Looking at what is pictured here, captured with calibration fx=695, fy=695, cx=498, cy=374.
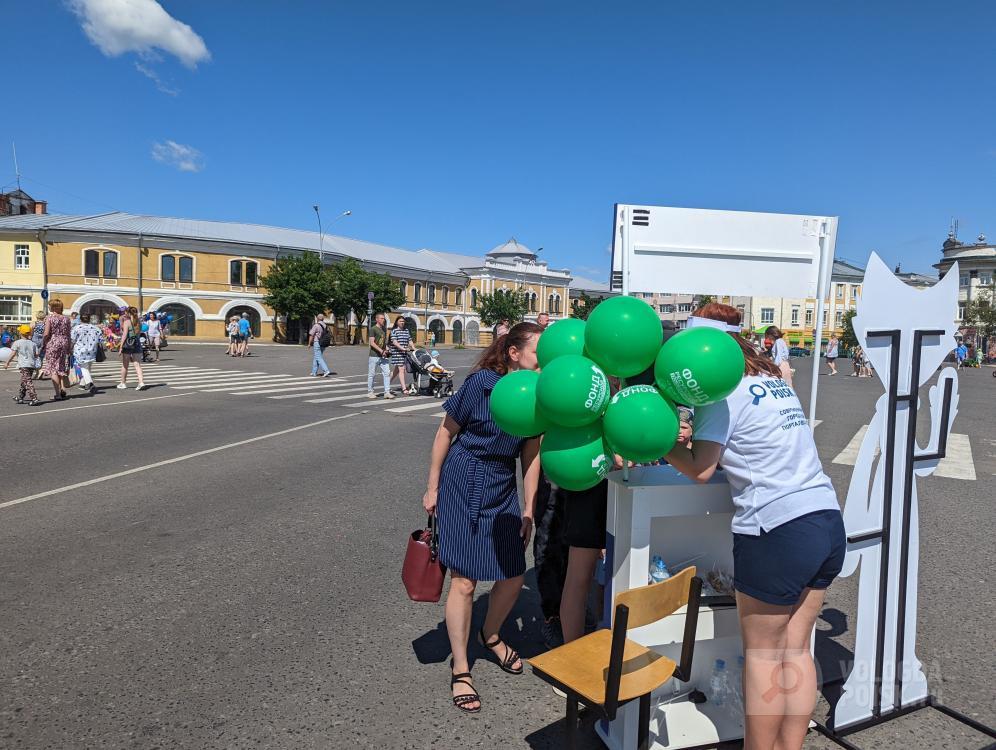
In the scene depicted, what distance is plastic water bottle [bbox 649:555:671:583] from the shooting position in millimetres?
2949

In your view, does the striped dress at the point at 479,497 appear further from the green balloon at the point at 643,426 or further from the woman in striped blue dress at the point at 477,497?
the green balloon at the point at 643,426

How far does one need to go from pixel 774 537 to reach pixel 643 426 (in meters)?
0.60

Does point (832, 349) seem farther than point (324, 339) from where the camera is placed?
Yes

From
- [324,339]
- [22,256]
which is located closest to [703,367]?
[324,339]

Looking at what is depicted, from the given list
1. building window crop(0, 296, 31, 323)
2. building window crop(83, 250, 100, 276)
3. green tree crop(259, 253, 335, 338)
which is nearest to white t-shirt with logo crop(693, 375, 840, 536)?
green tree crop(259, 253, 335, 338)

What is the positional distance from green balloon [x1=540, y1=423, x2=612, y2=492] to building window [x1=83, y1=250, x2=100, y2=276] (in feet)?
180

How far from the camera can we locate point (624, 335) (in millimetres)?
2600

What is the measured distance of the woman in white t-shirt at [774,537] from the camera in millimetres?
2432

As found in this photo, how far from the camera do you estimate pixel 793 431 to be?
Result: 8.24ft

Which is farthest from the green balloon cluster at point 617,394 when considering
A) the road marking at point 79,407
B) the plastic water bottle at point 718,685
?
the road marking at point 79,407

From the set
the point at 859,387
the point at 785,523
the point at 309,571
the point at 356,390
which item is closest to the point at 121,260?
the point at 356,390

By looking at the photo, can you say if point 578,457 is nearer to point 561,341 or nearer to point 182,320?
point 561,341

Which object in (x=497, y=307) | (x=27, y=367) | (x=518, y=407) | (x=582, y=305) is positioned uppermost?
(x=582, y=305)

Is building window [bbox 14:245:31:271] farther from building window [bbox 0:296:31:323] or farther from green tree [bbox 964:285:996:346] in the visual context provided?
green tree [bbox 964:285:996:346]
